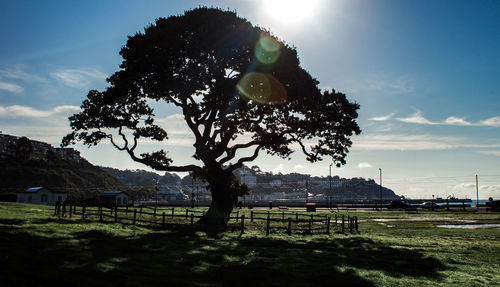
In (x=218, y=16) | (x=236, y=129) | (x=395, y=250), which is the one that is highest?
(x=218, y=16)

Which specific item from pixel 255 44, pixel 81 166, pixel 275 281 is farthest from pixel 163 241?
pixel 81 166

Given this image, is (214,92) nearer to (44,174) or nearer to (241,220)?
(241,220)

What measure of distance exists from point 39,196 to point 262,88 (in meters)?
61.3

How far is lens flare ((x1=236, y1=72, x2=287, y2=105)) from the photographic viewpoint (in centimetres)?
2902

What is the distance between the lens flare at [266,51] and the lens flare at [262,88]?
1215 mm

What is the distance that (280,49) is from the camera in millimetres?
29906

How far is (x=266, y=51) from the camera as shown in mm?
28969

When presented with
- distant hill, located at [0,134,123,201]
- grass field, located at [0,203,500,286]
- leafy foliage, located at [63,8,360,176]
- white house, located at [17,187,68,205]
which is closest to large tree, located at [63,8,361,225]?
leafy foliage, located at [63,8,360,176]

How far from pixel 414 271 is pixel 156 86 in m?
22.7

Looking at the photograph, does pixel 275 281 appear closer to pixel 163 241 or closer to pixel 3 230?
pixel 163 241

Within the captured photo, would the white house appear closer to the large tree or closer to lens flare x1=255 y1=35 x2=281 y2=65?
the large tree

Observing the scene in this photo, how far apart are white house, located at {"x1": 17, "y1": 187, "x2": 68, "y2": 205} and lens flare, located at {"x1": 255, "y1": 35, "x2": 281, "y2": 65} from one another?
61.1 metres

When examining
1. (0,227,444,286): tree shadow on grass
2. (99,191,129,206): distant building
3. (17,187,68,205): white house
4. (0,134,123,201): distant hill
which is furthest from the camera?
(0,134,123,201): distant hill

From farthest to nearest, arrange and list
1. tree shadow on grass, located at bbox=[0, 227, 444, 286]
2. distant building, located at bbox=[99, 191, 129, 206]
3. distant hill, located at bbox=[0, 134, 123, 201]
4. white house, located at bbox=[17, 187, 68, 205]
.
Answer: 1. distant hill, located at bbox=[0, 134, 123, 201]
2. distant building, located at bbox=[99, 191, 129, 206]
3. white house, located at bbox=[17, 187, 68, 205]
4. tree shadow on grass, located at bbox=[0, 227, 444, 286]
